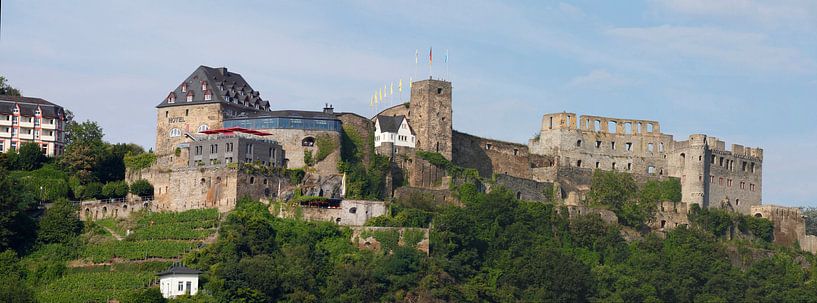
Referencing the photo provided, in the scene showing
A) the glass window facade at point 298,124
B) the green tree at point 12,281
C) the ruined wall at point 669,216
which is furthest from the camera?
the ruined wall at point 669,216

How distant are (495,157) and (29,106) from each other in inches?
1040

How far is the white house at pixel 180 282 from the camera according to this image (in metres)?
59.8

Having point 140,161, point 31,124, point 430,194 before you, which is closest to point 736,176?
point 430,194

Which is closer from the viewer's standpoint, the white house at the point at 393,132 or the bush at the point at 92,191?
the bush at the point at 92,191

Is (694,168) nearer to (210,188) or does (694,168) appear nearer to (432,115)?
(432,115)

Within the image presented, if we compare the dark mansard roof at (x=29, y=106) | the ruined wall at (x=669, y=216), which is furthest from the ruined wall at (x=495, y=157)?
the dark mansard roof at (x=29, y=106)

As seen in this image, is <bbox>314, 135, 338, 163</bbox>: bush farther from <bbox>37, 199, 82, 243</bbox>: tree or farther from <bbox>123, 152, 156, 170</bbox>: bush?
<bbox>37, 199, 82, 243</bbox>: tree

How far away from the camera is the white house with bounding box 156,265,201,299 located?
59.8 metres

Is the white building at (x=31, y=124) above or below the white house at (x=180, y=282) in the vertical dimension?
above

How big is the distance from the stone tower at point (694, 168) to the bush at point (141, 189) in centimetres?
2912

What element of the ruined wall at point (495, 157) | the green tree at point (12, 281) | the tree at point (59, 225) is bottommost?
the green tree at point (12, 281)

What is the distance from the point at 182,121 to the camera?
73500 mm

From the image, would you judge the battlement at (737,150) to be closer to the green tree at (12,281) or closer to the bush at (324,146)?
the bush at (324,146)

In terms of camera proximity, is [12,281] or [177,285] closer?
[177,285]
